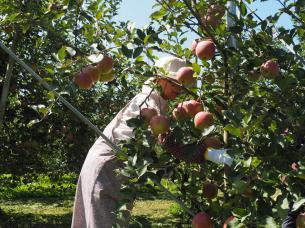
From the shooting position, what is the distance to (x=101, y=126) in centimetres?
533

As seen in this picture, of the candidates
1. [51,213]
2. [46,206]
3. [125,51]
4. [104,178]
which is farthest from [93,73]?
[46,206]

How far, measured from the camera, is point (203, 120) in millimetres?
1457

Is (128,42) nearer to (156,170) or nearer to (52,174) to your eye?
(156,170)

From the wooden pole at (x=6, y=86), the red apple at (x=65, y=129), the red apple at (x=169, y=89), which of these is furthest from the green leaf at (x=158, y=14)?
the red apple at (x=65, y=129)

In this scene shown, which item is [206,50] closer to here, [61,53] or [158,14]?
[158,14]

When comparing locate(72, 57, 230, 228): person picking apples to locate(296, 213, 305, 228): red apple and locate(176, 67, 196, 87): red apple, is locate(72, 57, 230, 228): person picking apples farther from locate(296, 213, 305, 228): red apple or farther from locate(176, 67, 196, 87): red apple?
locate(296, 213, 305, 228): red apple

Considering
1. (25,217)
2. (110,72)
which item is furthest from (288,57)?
(25,217)

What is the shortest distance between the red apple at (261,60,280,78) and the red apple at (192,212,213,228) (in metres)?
0.51

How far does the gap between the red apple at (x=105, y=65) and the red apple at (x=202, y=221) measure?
23.7 inches

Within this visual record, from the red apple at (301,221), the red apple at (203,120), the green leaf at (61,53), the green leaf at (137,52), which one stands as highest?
the green leaf at (61,53)

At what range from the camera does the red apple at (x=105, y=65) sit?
157 cm

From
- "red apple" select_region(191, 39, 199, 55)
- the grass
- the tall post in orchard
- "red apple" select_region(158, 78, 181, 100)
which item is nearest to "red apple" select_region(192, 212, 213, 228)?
the tall post in orchard

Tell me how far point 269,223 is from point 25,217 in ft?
19.0

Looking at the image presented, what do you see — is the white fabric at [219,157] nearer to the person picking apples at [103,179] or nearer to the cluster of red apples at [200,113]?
the cluster of red apples at [200,113]
